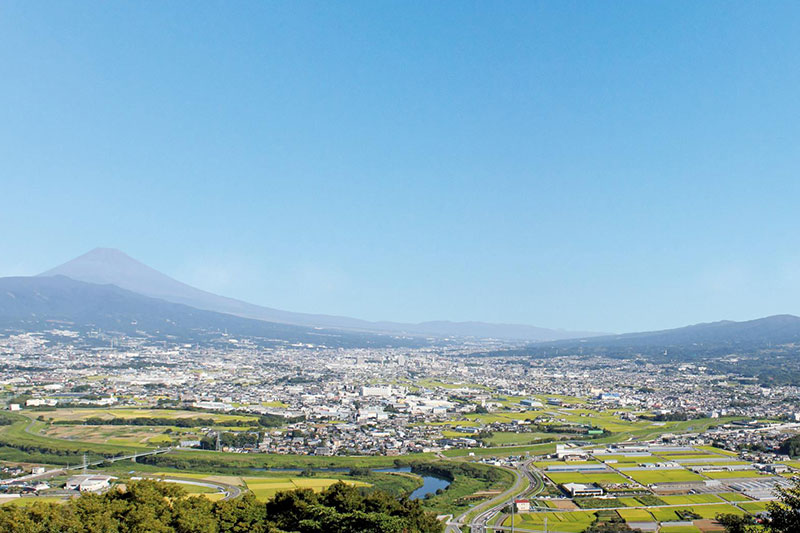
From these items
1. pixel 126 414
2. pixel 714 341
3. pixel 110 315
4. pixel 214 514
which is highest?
pixel 714 341

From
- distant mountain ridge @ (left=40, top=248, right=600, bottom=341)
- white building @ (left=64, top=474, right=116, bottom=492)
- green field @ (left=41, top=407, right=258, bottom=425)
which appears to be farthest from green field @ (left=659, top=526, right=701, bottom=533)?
distant mountain ridge @ (left=40, top=248, right=600, bottom=341)

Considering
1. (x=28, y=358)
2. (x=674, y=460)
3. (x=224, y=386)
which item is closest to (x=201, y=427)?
(x=224, y=386)

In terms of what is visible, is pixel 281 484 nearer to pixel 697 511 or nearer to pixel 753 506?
pixel 697 511

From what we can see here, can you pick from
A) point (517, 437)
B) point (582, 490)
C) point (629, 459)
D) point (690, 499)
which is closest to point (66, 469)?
point (582, 490)

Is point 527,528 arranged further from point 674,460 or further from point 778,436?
point 778,436

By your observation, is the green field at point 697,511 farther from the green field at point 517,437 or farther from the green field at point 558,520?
the green field at point 517,437
